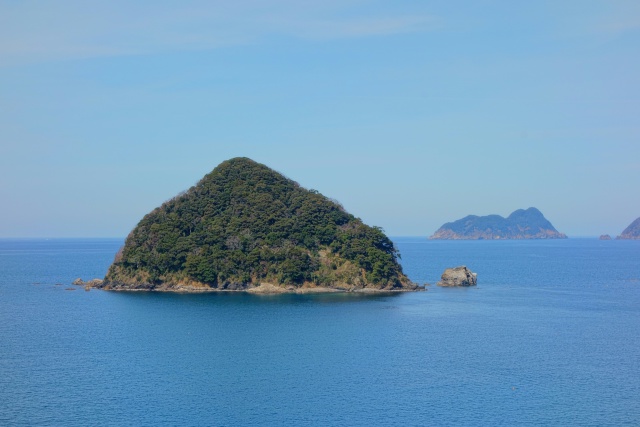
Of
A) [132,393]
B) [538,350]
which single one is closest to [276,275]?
[538,350]

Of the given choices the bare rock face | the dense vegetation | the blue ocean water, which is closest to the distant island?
the dense vegetation

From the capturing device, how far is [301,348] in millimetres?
81938

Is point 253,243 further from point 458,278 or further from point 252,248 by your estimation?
point 458,278

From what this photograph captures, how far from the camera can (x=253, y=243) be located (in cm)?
14475

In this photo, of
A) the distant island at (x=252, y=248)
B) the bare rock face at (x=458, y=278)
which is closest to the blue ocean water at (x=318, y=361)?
the distant island at (x=252, y=248)

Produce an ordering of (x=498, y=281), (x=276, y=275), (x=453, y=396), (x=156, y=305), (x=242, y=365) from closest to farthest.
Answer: (x=453, y=396) < (x=242, y=365) < (x=156, y=305) < (x=276, y=275) < (x=498, y=281)

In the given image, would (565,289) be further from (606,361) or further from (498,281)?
(606,361)

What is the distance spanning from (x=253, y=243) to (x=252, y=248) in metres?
1.31

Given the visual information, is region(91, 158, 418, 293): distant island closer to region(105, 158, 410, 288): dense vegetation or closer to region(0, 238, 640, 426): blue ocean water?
region(105, 158, 410, 288): dense vegetation

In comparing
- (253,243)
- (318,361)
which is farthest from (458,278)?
(318,361)

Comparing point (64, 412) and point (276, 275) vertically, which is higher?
point (276, 275)

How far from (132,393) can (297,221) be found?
89.5m

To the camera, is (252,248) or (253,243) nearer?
(252,248)

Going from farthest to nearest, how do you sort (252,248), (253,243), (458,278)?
(458,278) → (253,243) → (252,248)
